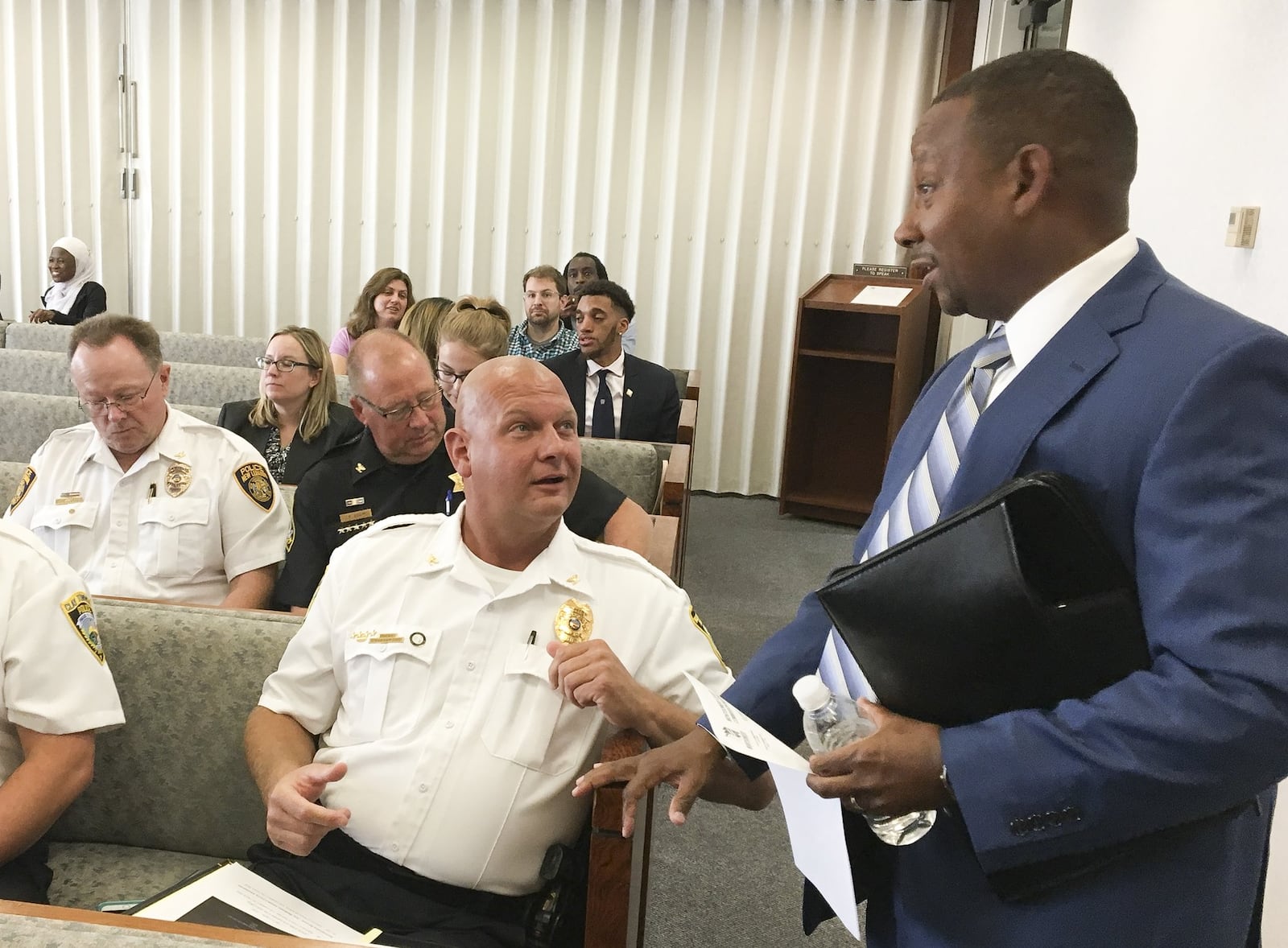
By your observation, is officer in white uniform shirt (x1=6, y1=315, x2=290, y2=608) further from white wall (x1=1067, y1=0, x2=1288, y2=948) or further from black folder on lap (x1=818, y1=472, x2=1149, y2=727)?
white wall (x1=1067, y1=0, x2=1288, y2=948)

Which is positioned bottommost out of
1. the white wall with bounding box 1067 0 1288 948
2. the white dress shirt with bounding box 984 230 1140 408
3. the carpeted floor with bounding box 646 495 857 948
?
the carpeted floor with bounding box 646 495 857 948

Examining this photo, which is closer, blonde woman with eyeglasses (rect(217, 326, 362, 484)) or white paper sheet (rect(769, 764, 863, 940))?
white paper sheet (rect(769, 764, 863, 940))

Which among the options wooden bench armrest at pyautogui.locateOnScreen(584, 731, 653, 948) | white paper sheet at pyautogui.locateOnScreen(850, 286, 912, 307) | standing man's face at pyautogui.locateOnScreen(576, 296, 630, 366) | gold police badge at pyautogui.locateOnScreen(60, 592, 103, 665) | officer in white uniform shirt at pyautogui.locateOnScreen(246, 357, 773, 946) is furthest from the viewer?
white paper sheet at pyautogui.locateOnScreen(850, 286, 912, 307)

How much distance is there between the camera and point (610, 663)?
1.49 metres

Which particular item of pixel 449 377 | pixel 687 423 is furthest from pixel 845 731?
pixel 687 423

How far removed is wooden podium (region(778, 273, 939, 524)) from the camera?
587 centimetres

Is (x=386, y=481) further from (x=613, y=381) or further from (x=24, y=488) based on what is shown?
(x=613, y=381)

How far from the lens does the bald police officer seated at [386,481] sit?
2457 mm

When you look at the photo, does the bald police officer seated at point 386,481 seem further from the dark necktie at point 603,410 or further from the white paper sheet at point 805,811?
the dark necktie at point 603,410

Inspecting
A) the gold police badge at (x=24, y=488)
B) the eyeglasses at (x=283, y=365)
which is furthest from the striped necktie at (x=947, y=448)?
the eyeglasses at (x=283, y=365)

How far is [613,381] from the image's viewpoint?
15.4 ft

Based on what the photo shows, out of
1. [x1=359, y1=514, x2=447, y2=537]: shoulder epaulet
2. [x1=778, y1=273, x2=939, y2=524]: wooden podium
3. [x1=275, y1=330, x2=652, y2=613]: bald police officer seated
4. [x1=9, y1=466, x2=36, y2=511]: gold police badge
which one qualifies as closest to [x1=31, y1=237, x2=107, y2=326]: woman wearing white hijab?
[x1=9, y1=466, x2=36, y2=511]: gold police badge

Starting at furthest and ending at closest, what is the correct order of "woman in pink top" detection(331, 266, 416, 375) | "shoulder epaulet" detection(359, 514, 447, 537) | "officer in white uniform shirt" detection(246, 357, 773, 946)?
"woman in pink top" detection(331, 266, 416, 375) → "shoulder epaulet" detection(359, 514, 447, 537) → "officer in white uniform shirt" detection(246, 357, 773, 946)

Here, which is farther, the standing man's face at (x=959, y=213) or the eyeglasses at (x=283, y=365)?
the eyeglasses at (x=283, y=365)
